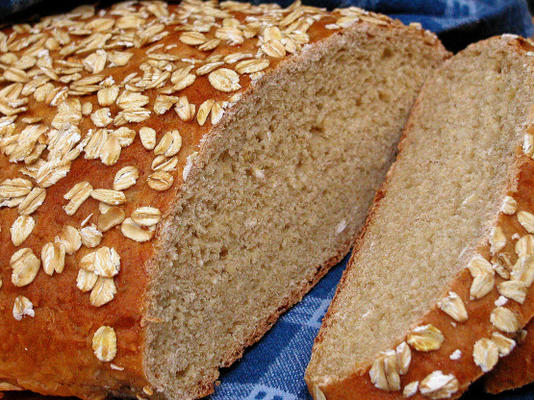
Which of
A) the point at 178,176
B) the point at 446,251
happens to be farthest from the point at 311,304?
the point at 178,176

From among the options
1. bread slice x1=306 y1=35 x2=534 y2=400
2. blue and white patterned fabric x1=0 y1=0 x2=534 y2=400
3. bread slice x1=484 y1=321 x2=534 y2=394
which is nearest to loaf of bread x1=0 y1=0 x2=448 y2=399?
blue and white patterned fabric x1=0 y1=0 x2=534 y2=400

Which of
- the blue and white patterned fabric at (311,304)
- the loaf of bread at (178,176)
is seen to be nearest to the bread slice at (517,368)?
the blue and white patterned fabric at (311,304)

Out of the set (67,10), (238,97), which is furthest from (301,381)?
(67,10)

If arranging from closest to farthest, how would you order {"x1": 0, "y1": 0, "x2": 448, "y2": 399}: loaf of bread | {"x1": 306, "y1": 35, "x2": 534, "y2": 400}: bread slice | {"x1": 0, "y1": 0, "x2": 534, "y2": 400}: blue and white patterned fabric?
{"x1": 306, "y1": 35, "x2": 534, "y2": 400}: bread slice
{"x1": 0, "y1": 0, "x2": 448, "y2": 399}: loaf of bread
{"x1": 0, "y1": 0, "x2": 534, "y2": 400}: blue and white patterned fabric

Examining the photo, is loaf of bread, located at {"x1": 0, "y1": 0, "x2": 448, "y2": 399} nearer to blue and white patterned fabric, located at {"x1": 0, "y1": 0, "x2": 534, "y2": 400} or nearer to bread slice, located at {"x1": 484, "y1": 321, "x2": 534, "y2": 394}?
blue and white patterned fabric, located at {"x1": 0, "y1": 0, "x2": 534, "y2": 400}

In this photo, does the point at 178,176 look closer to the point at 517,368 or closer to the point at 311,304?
the point at 311,304

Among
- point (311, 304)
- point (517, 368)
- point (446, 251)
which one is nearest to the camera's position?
point (517, 368)

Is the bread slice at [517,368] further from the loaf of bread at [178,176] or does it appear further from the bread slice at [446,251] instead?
the loaf of bread at [178,176]
